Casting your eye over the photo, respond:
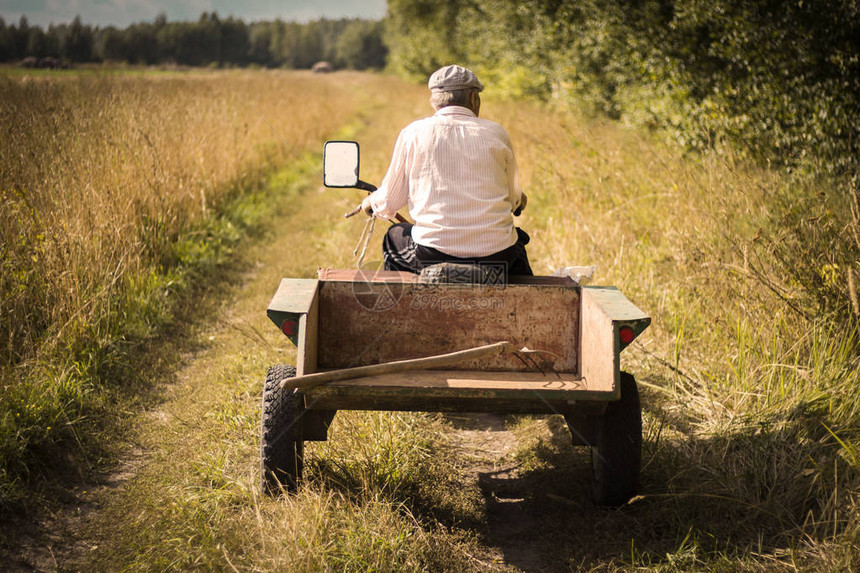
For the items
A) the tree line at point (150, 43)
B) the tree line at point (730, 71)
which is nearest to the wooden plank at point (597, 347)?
the tree line at point (730, 71)

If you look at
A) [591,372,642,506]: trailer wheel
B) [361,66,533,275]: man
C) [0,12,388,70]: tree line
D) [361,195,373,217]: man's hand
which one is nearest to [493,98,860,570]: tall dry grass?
[591,372,642,506]: trailer wheel

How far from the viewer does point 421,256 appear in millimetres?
3588

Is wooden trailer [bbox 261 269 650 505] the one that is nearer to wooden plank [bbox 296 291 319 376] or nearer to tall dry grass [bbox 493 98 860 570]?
wooden plank [bbox 296 291 319 376]

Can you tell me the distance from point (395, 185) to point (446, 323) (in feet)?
2.75

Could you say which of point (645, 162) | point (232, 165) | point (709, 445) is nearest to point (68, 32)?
point (232, 165)

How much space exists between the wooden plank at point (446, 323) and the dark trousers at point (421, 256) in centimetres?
31

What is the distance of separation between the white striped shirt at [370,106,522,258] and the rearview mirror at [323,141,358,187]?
0.26 m

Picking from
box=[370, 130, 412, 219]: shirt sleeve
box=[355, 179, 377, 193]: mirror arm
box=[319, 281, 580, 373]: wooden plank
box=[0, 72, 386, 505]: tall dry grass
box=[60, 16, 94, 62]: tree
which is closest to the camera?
box=[319, 281, 580, 373]: wooden plank

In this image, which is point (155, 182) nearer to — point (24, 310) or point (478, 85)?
point (24, 310)

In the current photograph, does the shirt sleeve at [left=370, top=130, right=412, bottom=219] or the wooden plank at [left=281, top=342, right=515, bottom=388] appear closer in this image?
the wooden plank at [left=281, top=342, right=515, bottom=388]

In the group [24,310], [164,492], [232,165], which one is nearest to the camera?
[164,492]

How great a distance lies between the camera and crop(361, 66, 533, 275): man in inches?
136

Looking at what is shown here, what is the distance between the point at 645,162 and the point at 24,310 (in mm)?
6013

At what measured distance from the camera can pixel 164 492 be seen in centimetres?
341
